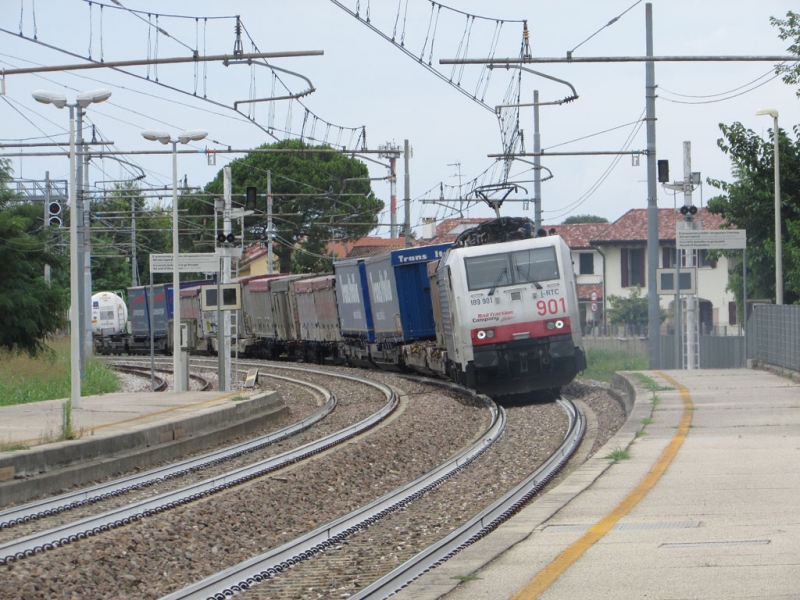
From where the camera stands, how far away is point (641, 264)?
59938mm

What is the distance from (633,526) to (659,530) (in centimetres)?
22

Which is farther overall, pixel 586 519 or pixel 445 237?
pixel 445 237

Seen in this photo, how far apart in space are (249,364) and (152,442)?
25.5 meters

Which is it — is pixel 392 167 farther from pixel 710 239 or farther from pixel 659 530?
pixel 659 530

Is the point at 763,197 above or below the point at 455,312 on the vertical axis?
above

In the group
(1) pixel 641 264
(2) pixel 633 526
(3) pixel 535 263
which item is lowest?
(2) pixel 633 526

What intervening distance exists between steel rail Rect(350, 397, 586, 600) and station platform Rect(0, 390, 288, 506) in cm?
486

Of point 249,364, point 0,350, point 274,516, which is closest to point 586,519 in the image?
point 274,516

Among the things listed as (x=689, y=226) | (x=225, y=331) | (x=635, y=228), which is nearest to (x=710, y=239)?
(x=689, y=226)

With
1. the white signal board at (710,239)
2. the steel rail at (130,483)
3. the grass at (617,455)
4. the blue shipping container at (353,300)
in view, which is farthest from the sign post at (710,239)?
the grass at (617,455)

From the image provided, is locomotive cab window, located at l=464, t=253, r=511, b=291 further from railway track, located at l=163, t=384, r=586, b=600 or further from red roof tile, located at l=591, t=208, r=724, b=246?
red roof tile, located at l=591, t=208, r=724, b=246

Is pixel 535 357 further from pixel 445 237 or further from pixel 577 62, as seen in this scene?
pixel 445 237

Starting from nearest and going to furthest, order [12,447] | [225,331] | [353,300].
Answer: [12,447] < [225,331] < [353,300]

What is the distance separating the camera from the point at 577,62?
17594mm
